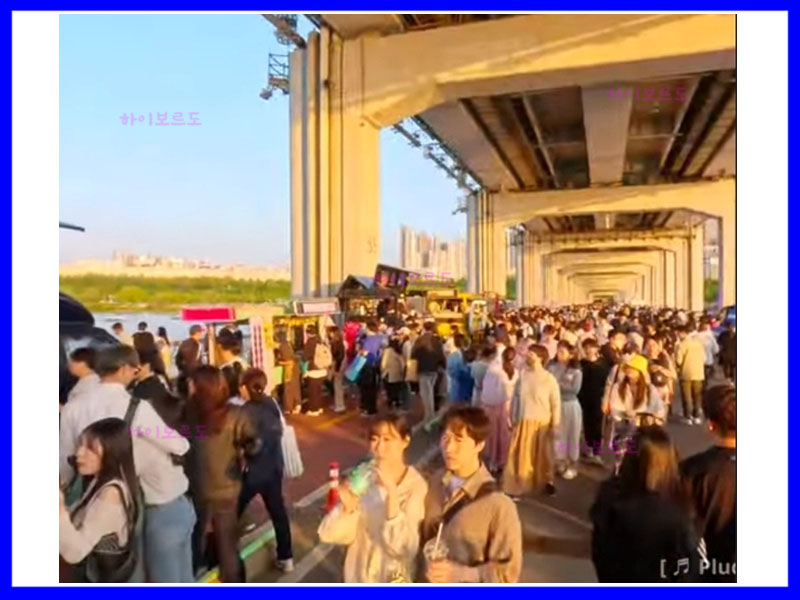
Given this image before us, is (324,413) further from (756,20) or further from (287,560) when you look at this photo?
(756,20)

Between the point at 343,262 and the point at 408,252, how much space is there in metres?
2.04

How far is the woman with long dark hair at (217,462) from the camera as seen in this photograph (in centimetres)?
325

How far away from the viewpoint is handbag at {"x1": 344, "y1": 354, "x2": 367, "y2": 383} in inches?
251

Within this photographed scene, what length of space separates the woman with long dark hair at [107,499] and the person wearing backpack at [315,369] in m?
2.89

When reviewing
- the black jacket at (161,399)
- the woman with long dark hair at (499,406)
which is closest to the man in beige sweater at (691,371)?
the woman with long dark hair at (499,406)

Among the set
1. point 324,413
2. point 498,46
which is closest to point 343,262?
point 324,413

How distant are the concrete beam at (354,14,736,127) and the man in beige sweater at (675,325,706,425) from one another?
9.15ft

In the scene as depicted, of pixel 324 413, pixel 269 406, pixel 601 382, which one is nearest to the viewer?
pixel 269 406

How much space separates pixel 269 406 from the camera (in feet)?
11.0

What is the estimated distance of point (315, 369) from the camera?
618cm

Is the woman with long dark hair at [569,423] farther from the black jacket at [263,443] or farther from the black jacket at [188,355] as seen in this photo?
the black jacket at [188,355]

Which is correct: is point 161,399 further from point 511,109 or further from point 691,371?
point 511,109

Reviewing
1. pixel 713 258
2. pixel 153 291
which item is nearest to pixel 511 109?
pixel 713 258

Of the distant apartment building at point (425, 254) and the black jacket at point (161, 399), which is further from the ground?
the distant apartment building at point (425, 254)
